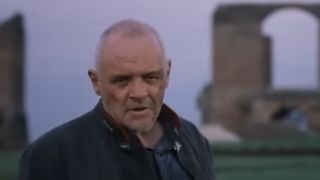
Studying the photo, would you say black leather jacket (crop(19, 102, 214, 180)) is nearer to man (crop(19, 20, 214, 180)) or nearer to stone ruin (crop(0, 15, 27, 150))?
man (crop(19, 20, 214, 180))

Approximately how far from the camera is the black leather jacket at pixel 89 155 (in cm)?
148

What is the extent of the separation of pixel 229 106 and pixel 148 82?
2053 cm

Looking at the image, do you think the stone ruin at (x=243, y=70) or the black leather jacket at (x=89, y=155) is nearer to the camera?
the black leather jacket at (x=89, y=155)

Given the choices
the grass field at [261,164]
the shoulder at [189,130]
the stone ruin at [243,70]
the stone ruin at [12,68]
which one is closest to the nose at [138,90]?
the shoulder at [189,130]

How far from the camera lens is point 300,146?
8.87 metres

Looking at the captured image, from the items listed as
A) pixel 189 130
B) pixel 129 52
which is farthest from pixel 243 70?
pixel 129 52

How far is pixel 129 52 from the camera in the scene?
1494 millimetres

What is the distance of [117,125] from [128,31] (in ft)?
0.54

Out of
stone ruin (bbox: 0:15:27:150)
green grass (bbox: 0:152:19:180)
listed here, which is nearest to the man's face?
green grass (bbox: 0:152:19:180)

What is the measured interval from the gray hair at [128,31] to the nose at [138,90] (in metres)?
0.07

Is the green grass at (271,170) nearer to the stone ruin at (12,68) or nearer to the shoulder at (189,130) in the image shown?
the shoulder at (189,130)

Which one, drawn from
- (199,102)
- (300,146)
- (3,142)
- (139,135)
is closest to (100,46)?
(139,135)

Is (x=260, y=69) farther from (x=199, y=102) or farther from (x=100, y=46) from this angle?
(x=100, y=46)

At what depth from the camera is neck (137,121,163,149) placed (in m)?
1.56
